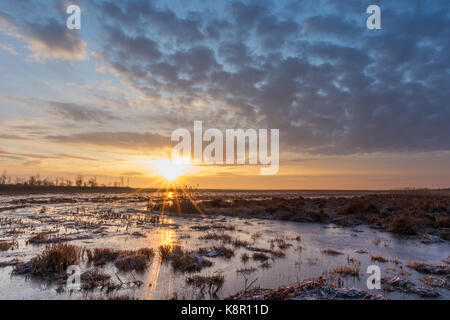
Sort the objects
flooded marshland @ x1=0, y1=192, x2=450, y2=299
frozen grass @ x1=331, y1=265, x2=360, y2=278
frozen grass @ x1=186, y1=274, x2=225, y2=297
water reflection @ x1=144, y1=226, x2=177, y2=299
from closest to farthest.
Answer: water reflection @ x1=144, y1=226, x2=177, y2=299
flooded marshland @ x1=0, y1=192, x2=450, y2=299
frozen grass @ x1=186, y1=274, x2=225, y2=297
frozen grass @ x1=331, y1=265, x2=360, y2=278

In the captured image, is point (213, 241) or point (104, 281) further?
point (213, 241)

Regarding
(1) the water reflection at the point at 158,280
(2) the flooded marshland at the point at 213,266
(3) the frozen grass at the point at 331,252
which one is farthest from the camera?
(3) the frozen grass at the point at 331,252

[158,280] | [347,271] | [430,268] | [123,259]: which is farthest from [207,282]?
[430,268]

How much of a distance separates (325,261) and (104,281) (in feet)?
31.8

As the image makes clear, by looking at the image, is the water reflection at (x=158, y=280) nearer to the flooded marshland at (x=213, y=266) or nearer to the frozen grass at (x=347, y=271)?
the flooded marshland at (x=213, y=266)

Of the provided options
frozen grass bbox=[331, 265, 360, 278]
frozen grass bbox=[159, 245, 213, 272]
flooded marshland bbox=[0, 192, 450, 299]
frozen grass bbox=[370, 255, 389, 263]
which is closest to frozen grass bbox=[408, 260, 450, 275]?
flooded marshland bbox=[0, 192, 450, 299]

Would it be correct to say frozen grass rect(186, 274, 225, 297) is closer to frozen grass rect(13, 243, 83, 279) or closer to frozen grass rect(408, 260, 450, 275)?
frozen grass rect(13, 243, 83, 279)

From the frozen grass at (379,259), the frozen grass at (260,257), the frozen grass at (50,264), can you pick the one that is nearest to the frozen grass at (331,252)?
the frozen grass at (379,259)

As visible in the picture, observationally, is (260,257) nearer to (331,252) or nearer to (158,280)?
(331,252)

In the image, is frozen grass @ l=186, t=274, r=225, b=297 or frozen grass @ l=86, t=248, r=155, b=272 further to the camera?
frozen grass @ l=86, t=248, r=155, b=272

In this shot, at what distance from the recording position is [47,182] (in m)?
142
